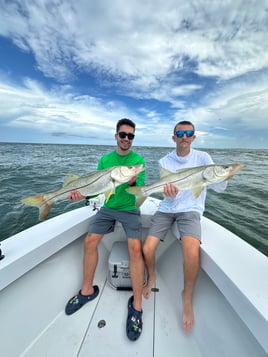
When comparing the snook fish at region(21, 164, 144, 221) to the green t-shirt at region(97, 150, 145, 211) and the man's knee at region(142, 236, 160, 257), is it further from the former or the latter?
the man's knee at region(142, 236, 160, 257)

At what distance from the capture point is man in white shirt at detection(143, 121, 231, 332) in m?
2.04

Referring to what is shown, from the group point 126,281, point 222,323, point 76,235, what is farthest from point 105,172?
point 222,323

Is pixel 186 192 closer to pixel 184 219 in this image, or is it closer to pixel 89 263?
pixel 184 219

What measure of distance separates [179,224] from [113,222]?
0.95 meters

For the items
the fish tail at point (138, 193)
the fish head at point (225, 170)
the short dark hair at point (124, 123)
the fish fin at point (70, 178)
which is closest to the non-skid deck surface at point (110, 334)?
the fish tail at point (138, 193)

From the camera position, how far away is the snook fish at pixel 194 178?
2213 mm

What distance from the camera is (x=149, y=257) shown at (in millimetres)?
2389

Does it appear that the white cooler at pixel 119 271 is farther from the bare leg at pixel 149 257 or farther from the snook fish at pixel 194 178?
the snook fish at pixel 194 178

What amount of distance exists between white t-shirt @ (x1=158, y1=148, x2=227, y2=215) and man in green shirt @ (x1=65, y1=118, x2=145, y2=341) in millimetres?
481

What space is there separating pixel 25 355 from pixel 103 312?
846mm

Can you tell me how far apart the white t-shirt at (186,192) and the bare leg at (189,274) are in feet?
1.92

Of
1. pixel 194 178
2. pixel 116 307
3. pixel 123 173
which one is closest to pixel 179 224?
pixel 194 178

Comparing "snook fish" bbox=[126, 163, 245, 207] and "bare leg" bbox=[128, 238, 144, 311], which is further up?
"snook fish" bbox=[126, 163, 245, 207]

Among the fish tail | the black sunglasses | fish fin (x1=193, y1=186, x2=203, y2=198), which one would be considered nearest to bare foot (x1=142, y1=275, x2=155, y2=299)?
the fish tail
